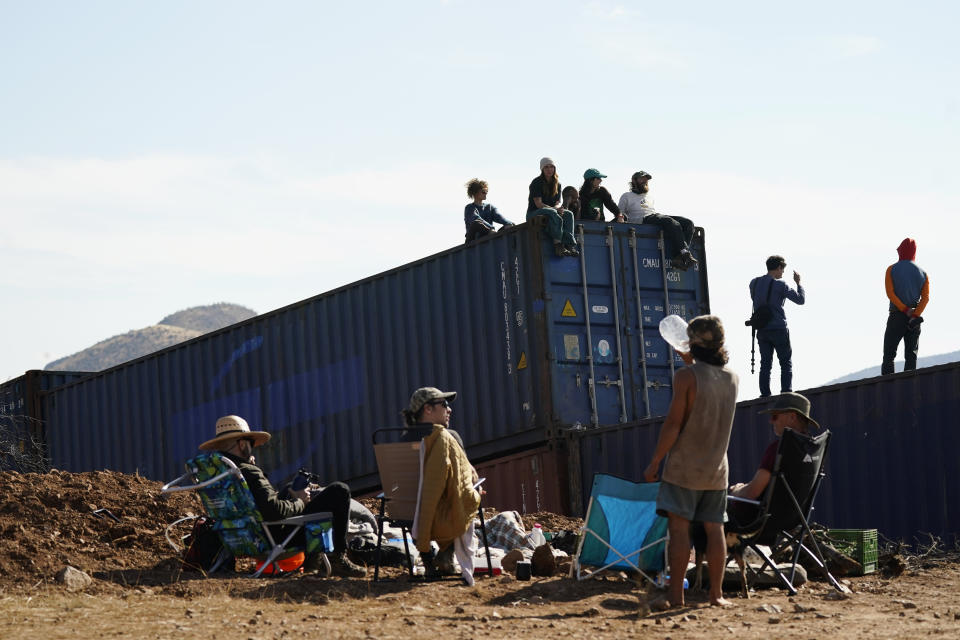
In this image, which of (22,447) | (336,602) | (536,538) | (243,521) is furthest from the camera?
(22,447)

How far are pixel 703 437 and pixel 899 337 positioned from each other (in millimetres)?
6255

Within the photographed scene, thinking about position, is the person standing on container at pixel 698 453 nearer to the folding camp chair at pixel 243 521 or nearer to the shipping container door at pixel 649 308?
the folding camp chair at pixel 243 521

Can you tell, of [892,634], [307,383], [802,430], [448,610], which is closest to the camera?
[892,634]

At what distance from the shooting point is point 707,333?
22.4ft

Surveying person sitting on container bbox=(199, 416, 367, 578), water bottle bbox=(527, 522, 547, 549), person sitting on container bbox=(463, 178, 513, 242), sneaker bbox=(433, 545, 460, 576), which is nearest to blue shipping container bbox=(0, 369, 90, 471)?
person sitting on container bbox=(463, 178, 513, 242)

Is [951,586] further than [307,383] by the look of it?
No

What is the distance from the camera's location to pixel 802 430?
763 cm

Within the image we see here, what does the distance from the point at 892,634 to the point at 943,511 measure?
4701mm

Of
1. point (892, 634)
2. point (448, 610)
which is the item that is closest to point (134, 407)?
point (448, 610)

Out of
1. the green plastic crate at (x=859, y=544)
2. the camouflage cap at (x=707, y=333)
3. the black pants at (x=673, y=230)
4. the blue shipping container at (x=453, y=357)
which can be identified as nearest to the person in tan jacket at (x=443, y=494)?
the camouflage cap at (x=707, y=333)

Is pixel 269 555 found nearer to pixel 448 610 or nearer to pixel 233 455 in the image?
pixel 233 455

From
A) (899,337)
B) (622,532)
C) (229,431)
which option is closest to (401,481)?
(229,431)

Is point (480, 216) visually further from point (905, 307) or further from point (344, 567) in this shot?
point (344, 567)

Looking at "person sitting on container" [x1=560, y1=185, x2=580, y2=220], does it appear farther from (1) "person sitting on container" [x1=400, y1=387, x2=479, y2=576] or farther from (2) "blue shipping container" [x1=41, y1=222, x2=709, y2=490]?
(1) "person sitting on container" [x1=400, y1=387, x2=479, y2=576]
